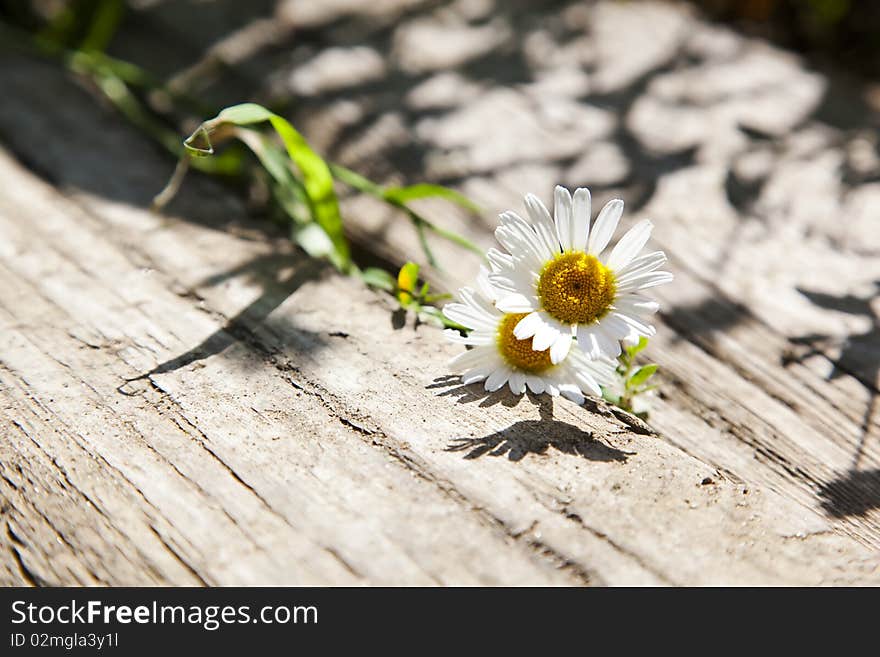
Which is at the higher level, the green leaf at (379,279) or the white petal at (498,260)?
the white petal at (498,260)

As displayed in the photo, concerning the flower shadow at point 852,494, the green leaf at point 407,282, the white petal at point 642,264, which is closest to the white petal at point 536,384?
the white petal at point 642,264

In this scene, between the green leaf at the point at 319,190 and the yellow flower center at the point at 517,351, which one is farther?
the green leaf at the point at 319,190

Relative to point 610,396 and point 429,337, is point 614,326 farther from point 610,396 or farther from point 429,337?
point 429,337

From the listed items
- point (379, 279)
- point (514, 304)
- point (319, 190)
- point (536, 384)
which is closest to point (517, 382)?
point (536, 384)

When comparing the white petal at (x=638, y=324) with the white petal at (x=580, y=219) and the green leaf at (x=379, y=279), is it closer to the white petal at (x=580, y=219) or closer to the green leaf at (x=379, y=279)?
the white petal at (x=580, y=219)

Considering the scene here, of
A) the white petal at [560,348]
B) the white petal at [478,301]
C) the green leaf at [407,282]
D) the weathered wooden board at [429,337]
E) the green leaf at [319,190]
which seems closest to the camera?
the weathered wooden board at [429,337]

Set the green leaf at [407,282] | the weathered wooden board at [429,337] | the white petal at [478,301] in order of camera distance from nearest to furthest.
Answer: the weathered wooden board at [429,337] → the white petal at [478,301] → the green leaf at [407,282]
